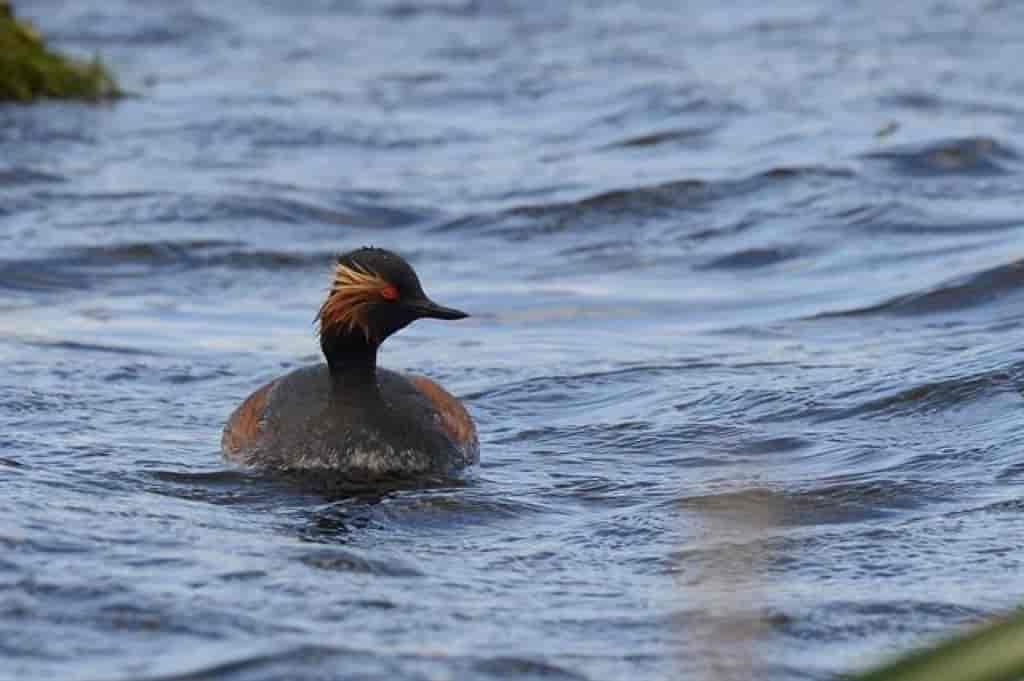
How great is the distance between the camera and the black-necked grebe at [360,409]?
873cm

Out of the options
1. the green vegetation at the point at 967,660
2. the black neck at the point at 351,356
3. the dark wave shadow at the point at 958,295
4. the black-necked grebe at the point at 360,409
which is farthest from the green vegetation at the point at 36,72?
the green vegetation at the point at 967,660

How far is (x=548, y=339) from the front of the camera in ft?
39.4

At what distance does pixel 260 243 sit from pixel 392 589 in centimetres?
823

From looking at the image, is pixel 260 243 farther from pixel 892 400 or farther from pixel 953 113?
pixel 953 113

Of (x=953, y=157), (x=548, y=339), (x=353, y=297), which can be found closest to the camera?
(x=353, y=297)

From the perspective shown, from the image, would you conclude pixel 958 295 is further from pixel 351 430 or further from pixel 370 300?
pixel 351 430

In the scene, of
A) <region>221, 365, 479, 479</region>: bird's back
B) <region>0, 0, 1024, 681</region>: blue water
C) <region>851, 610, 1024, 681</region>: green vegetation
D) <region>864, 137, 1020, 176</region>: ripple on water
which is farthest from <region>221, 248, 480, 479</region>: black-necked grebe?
<region>864, 137, 1020, 176</region>: ripple on water

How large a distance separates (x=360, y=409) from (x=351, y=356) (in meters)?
0.27

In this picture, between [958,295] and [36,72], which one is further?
[36,72]

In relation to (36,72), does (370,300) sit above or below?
below

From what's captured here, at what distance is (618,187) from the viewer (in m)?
16.4

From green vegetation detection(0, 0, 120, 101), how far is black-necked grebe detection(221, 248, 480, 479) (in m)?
11.0

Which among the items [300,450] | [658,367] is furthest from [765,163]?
[300,450]

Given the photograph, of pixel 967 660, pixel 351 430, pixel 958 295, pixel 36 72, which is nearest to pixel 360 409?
pixel 351 430
